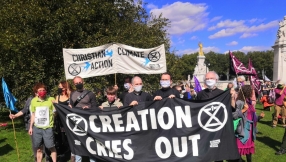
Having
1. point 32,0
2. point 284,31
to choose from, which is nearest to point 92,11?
point 32,0

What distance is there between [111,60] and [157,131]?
11.0 feet

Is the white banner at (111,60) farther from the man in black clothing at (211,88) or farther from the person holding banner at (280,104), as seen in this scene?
the person holding banner at (280,104)

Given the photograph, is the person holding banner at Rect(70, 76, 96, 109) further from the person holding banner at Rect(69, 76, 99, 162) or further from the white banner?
the white banner

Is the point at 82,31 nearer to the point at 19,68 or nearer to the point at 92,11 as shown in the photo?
the point at 92,11

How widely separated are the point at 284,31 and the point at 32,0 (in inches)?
951

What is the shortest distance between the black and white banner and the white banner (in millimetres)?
2416

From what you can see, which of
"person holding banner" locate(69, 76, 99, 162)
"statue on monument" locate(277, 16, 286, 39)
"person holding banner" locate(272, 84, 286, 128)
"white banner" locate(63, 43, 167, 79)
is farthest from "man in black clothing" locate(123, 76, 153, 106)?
"statue on monument" locate(277, 16, 286, 39)

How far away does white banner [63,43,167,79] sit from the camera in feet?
25.3

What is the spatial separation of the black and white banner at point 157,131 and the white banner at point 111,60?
2416 millimetres

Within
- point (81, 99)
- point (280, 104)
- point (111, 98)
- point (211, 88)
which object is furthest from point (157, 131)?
point (280, 104)

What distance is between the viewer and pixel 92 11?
1109cm

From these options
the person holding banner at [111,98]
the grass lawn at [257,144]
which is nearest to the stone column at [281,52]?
the grass lawn at [257,144]

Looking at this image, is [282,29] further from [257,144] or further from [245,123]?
[245,123]

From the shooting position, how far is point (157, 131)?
5094 millimetres
